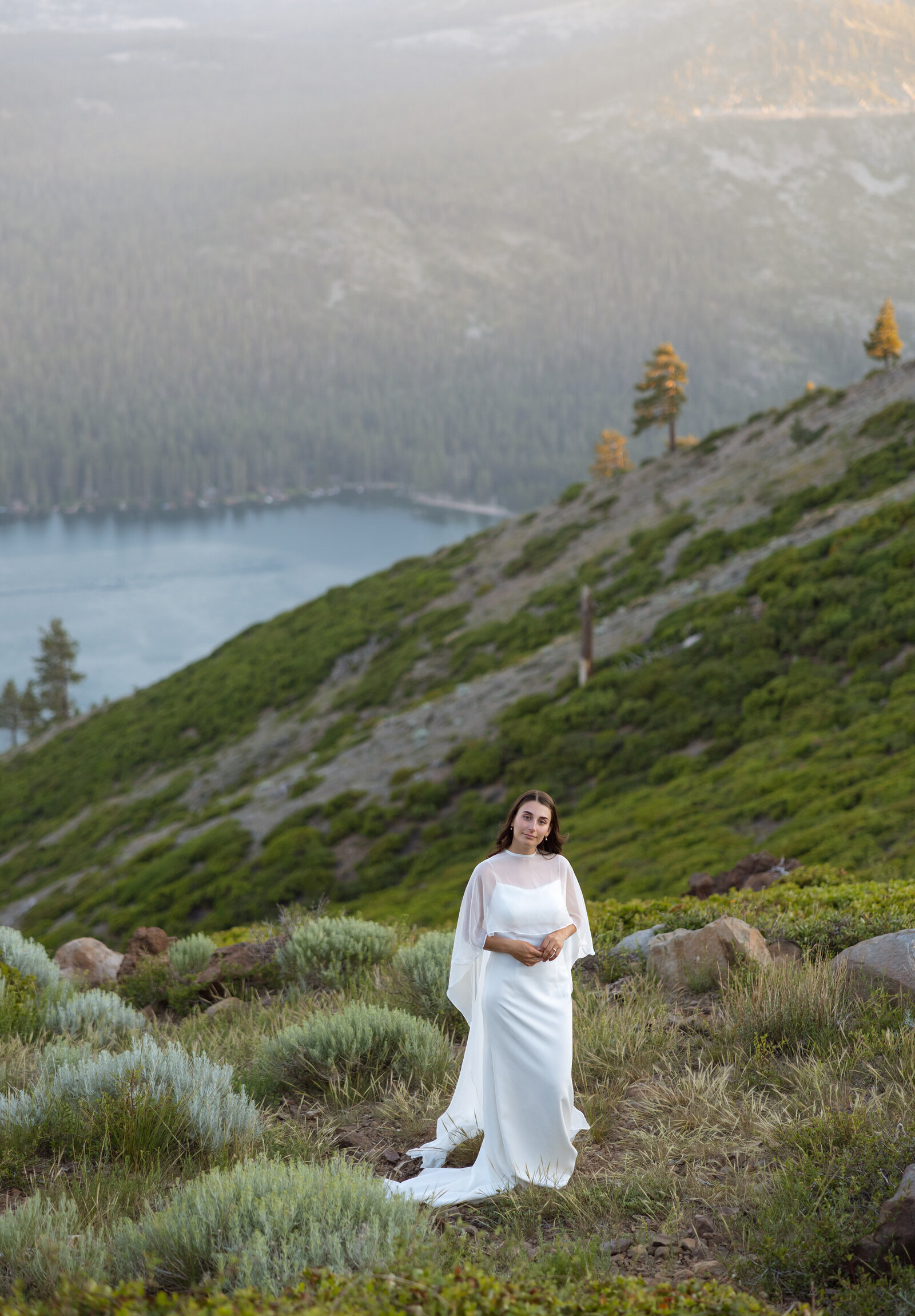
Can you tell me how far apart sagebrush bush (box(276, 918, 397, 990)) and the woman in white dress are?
3.42 m

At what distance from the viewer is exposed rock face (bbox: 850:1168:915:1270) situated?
150 inches

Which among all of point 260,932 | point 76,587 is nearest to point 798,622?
point 260,932

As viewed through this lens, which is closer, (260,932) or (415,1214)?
(415,1214)

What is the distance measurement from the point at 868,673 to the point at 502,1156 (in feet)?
54.7

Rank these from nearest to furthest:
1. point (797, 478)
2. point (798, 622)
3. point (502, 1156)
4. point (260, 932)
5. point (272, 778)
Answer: point (502, 1156), point (260, 932), point (798, 622), point (272, 778), point (797, 478)

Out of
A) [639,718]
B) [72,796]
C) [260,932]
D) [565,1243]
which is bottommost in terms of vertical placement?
[72,796]

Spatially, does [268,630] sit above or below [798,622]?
below

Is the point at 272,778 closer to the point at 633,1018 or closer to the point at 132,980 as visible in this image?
the point at 132,980

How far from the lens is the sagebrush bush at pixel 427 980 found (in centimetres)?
734

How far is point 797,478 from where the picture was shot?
124 feet

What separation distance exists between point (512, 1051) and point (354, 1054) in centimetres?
171

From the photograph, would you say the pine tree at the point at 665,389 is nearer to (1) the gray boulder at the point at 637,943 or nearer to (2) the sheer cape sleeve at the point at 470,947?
(1) the gray boulder at the point at 637,943

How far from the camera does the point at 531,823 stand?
5.16 meters

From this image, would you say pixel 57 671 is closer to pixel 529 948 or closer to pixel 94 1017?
pixel 94 1017
